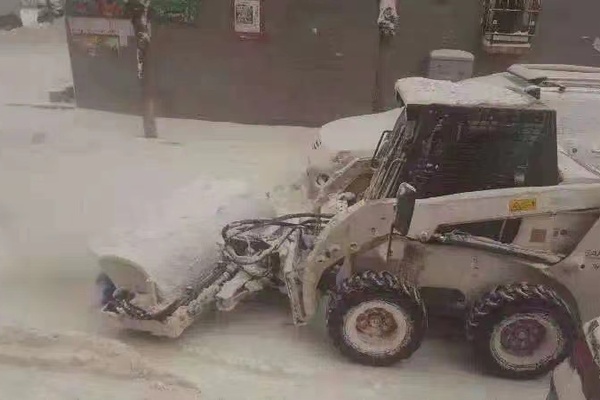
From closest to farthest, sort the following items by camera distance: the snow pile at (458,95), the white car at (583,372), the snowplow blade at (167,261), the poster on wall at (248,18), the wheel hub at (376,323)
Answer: the white car at (583,372), the snow pile at (458,95), the wheel hub at (376,323), the snowplow blade at (167,261), the poster on wall at (248,18)

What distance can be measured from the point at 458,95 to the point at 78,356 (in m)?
3.51

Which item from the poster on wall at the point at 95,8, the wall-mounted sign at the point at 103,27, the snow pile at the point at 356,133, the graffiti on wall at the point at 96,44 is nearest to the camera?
the snow pile at the point at 356,133

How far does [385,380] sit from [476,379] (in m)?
0.71

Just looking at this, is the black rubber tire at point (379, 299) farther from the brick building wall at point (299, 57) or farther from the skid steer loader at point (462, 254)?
the brick building wall at point (299, 57)

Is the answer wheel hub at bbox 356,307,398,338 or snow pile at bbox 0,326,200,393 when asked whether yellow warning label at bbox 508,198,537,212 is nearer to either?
wheel hub at bbox 356,307,398,338

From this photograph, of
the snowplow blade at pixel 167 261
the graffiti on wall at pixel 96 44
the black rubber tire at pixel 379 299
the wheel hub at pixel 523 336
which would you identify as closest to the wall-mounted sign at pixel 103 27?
the graffiti on wall at pixel 96 44

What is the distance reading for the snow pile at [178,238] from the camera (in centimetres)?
514

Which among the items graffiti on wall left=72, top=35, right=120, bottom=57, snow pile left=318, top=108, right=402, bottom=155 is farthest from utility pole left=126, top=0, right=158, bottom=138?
snow pile left=318, top=108, right=402, bottom=155

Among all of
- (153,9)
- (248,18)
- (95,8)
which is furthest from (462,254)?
(95,8)

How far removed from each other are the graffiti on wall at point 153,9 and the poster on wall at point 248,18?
0.75 meters

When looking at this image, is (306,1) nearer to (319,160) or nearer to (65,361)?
(319,160)

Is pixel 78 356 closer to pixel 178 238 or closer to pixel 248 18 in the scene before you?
pixel 178 238

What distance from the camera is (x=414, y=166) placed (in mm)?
4816

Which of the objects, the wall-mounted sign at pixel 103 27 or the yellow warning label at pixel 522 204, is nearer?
the yellow warning label at pixel 522 204
